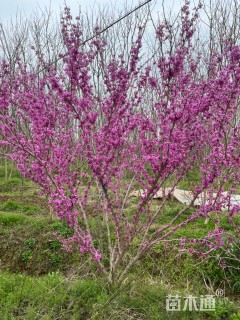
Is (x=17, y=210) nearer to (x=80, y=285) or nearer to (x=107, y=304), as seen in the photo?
(x=80, y=285)

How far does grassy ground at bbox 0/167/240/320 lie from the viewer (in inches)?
134

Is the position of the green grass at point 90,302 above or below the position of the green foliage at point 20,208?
below

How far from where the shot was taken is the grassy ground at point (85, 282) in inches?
134

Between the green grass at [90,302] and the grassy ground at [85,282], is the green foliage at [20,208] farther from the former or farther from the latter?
the green grass at [90,302]

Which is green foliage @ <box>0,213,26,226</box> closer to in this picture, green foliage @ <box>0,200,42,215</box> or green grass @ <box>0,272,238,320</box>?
green foliage @ <box>0,200,42,215</box>

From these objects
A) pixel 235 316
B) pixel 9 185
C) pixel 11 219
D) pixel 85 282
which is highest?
pixel 9 185

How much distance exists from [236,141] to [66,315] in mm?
2503

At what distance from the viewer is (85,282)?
3.93m

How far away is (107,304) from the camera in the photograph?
3.41 meters

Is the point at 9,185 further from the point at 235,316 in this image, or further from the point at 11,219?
the point at 235,316

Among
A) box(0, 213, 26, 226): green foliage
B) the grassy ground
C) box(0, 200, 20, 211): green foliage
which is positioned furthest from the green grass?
box(0, 200, 20, 211): green foliage

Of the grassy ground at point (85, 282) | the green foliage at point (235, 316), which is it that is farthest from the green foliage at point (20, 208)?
the green foliage at point (235, 316)

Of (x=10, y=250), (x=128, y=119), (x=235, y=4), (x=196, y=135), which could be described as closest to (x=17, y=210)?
(x=10, y=250)

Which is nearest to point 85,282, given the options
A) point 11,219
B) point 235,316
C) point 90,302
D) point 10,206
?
point 90,302
